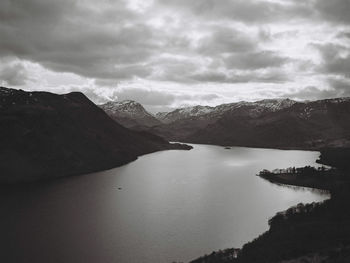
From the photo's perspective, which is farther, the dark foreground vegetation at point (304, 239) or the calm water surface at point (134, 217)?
the calm water surface at point (134, 217)

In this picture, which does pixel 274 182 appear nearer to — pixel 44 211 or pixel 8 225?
pixel 44 211

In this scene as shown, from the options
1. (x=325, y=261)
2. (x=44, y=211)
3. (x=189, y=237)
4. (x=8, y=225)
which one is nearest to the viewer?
(x=325, y=261)

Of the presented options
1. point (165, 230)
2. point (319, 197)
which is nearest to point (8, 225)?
point (165, 230)

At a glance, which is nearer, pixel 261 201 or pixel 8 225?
pixel 8 225

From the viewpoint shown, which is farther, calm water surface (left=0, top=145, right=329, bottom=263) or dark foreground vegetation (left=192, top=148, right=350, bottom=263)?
calm water surface (left=0, top=145, right=329, bottom=263)

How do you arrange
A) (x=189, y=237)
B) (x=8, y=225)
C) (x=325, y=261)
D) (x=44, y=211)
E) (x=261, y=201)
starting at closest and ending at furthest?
(x=325, y=261) → (x=189, y=237) → (x=8, y=225) → (x=44, y=211) → (x=261, y=201)

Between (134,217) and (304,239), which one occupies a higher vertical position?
(304,239)

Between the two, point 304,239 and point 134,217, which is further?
point 134,217

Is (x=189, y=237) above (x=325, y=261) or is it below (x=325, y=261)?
below
